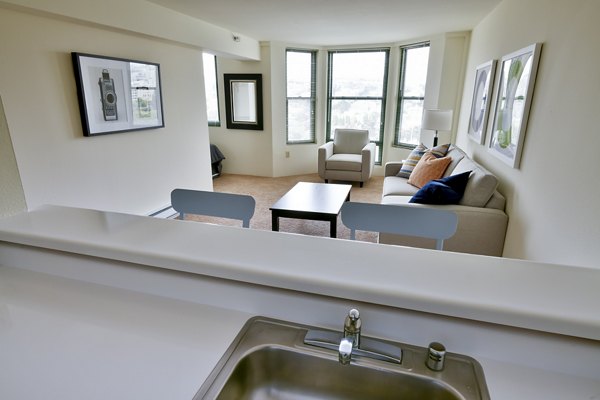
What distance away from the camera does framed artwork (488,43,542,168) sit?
2160mm

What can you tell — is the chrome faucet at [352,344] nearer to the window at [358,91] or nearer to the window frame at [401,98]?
the window frame at [401,98]

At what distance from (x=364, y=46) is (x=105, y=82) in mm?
3983

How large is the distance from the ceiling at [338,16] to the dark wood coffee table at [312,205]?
1697 mm

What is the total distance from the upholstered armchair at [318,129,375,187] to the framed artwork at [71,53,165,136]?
8.07 ft

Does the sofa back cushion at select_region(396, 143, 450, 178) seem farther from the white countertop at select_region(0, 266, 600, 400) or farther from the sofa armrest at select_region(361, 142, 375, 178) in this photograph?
the white countertop at select_region(0, 266, 600, 400)

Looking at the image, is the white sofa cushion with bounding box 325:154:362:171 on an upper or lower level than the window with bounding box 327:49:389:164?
lower

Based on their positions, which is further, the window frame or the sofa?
the window frame

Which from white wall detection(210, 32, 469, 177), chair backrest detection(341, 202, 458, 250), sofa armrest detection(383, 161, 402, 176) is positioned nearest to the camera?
chair backrest detection(341, 202, 458, 250)

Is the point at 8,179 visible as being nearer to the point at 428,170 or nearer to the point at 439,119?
the point at 428,170

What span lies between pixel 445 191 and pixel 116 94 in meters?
2.80

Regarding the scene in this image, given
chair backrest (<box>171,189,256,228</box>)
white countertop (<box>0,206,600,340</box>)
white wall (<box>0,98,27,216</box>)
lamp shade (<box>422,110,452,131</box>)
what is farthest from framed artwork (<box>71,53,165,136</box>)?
lamp shade (<box>422,110,452,131</box>)

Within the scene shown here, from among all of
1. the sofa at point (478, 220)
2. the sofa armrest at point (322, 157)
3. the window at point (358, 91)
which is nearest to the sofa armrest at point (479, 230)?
the sofa at point (478, 220)

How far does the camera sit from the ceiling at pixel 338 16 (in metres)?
3.14

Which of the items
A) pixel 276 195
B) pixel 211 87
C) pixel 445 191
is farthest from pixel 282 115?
pixel 445 191
